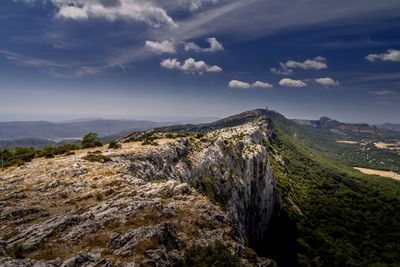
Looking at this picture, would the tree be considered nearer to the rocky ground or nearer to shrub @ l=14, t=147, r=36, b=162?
shrub @ l=14, t=147, r=36, b=162

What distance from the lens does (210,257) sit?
78.9 ft

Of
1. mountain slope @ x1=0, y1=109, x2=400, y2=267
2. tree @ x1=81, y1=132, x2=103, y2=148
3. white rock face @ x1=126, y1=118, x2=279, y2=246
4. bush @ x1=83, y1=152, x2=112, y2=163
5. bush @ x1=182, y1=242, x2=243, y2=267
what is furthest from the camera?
tree @ x1=81, y1=132, x2=103, y2=148

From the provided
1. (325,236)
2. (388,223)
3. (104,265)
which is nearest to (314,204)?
(325,236)

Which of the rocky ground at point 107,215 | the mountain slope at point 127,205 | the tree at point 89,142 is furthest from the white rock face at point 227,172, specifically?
the tree at point 89,142

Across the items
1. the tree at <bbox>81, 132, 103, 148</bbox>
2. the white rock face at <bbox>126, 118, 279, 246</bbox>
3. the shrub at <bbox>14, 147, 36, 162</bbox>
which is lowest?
the white rock face at <bbox>126, 118, 279, 246</bbox>

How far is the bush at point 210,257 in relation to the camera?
23719 millimetres

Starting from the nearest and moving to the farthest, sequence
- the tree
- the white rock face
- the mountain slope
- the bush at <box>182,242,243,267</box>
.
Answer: the bush at <box>182,242,243,267</box> < the mountain slope < the white rock face < the tree

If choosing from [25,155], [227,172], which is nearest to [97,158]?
[25,155]

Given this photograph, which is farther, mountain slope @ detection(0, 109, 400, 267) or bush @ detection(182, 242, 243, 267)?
mountain slope @ detection(0, 109, 400, 267)

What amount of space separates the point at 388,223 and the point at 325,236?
81821 mm

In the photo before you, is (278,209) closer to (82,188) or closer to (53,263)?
(82,188)

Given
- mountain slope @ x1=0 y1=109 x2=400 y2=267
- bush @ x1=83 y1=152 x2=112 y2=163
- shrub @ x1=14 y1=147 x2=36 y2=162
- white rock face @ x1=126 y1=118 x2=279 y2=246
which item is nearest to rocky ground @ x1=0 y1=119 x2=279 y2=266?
mountain slope @ x1=0 y1=109 x2=400 y2=267

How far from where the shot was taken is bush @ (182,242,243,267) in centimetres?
2372

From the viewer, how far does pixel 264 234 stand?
4407 inches
